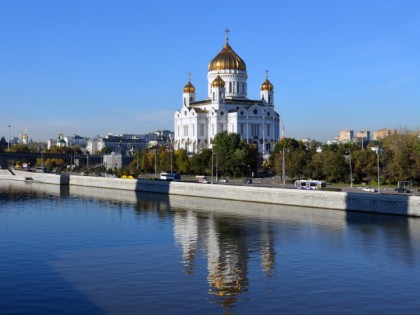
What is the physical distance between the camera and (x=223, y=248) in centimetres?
2470

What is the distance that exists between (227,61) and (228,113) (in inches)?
290

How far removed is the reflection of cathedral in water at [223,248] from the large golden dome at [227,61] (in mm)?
50742

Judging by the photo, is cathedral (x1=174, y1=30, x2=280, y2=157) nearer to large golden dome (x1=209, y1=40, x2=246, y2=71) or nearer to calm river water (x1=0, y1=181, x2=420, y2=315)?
large golden dome (x1=209, y1=40, x2=246, y2=71)

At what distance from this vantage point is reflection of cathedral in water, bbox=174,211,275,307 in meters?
18.2

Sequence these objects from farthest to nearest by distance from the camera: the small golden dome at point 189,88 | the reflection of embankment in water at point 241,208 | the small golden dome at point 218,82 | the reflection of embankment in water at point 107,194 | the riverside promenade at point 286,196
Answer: the small golden dome at point 189,88 < the small golden dome at point 218,82 < the reflection of embankment in water at point 107,194 < the reflection of embankment in water at point 241,208 < the riverside promenade at point 286,196

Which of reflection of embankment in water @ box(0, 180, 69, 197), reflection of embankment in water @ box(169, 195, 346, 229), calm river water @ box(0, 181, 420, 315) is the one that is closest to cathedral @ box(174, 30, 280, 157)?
reflection of embankment in water @ box(0, 180, 69, 197)

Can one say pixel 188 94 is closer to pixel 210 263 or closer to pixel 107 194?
pixel 107 194

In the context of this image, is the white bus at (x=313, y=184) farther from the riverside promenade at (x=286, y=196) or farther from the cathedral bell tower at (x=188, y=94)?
the cathedral bell tower at (x=188, y=94)

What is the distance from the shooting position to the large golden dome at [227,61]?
277 ft

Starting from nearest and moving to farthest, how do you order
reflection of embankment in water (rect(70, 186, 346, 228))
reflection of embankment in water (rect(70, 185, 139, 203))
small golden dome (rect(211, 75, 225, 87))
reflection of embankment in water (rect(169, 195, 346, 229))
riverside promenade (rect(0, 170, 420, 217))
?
reflection of embankment in water (rect(169, 195, 346, 229)) < riverside promenade (rect(0, 170, 420, 217)) < reflection of embankment in water (rect(70, 186, 346, 228)) < reflection of embankment in water (rect(70, 185, 139, 203)) < small golden dome (rect(211, 75, 225, 87))

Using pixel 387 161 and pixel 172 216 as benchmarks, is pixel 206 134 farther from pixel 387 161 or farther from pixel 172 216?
pixel 172 216

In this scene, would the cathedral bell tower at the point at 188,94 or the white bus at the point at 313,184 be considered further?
the cathedral bell tower at the point at 188,94

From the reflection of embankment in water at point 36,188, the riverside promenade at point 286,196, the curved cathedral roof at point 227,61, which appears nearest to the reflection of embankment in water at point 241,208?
the riverside promenade at point 286,196

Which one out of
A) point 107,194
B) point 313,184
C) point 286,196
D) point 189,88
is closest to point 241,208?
point 286,196
